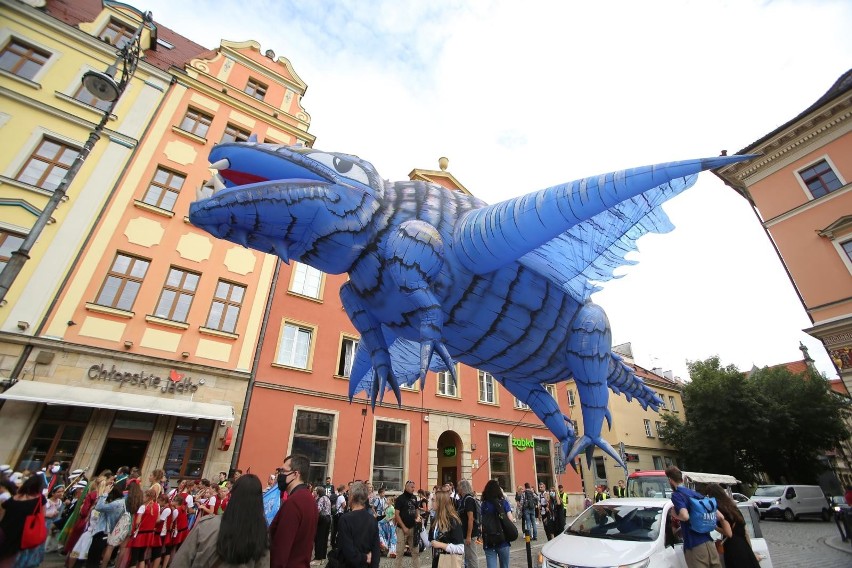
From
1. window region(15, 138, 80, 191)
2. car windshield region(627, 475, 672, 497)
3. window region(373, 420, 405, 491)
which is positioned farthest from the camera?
car windshield region(627, 475, 672, 497)

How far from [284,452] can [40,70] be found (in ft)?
39.3

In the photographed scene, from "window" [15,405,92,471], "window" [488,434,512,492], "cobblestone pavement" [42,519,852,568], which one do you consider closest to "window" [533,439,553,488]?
"window" [488,434,512,492]

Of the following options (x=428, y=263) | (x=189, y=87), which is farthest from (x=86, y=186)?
(x=428, y=263)

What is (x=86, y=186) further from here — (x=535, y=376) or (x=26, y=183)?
(x=535, y=376)

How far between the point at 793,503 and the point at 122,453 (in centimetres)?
2149

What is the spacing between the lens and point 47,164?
33.1 ft

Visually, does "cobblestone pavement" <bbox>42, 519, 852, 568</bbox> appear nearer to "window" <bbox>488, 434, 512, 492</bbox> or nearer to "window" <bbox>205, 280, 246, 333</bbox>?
"window" <bbox>488, 434, 512, 492</bbox>

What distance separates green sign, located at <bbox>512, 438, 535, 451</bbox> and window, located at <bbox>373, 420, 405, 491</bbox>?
4841mm

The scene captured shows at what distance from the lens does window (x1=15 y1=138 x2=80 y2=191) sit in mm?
9758

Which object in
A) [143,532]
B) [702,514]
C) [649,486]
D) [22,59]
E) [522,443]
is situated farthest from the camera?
[522,443]

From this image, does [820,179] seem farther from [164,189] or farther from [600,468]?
[164,189]

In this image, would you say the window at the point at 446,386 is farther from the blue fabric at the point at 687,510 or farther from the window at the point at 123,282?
the blue fabric at the point at 687,510

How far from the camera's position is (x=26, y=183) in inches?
373

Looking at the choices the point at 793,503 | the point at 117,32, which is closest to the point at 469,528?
the point at 117,32
